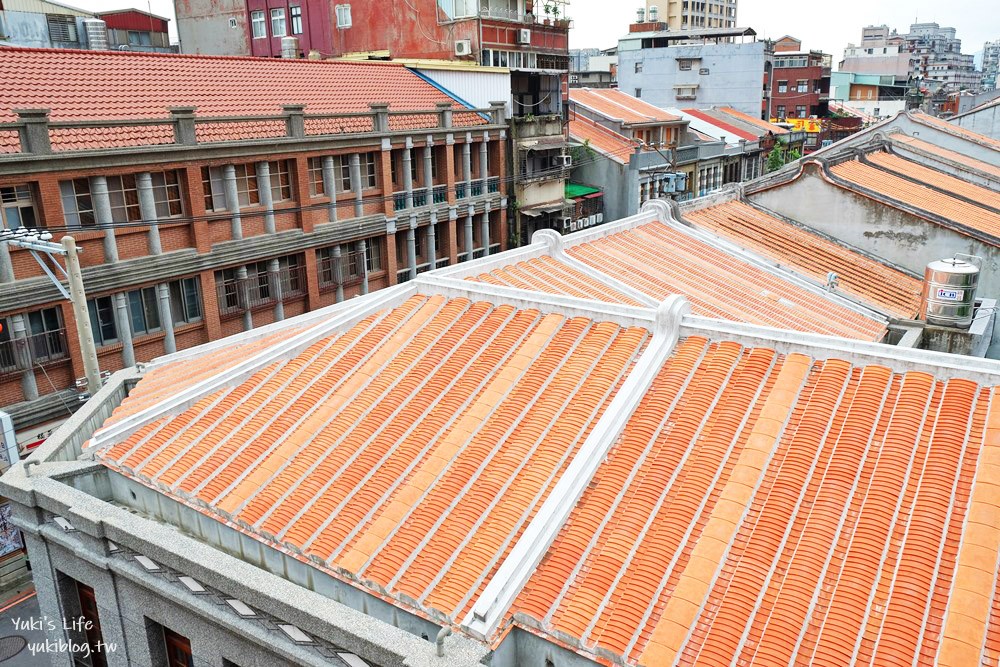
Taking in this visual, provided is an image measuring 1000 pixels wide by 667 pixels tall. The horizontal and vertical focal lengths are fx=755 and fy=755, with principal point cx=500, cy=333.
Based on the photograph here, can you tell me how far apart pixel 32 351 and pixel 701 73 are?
81.1 meters

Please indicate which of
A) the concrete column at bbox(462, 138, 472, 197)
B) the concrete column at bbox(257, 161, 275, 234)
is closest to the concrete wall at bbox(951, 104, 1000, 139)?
the concrete column at bbox(462, 138, 472, 197)

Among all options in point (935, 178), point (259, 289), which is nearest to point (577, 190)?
point (935, 178)

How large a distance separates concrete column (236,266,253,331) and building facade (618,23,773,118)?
71289 mm

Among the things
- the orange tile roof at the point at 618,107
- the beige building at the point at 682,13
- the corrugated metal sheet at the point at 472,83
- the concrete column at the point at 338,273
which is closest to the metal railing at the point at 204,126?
the corrugated metal sheet at the point at 472,83

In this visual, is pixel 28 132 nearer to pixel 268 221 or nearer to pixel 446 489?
pixel 268 221

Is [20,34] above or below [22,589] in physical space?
above

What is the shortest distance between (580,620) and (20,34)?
1832 inches

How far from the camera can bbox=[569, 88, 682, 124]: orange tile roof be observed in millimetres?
59469

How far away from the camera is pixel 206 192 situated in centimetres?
3030

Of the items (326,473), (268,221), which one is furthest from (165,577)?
(268,221)

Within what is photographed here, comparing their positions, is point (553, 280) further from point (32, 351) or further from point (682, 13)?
point (682, 13)

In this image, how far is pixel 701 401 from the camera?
13.2 m

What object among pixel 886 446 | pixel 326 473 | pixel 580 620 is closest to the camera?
pixel 580 620

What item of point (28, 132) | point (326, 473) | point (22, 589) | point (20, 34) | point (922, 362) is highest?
point (20, 34)
